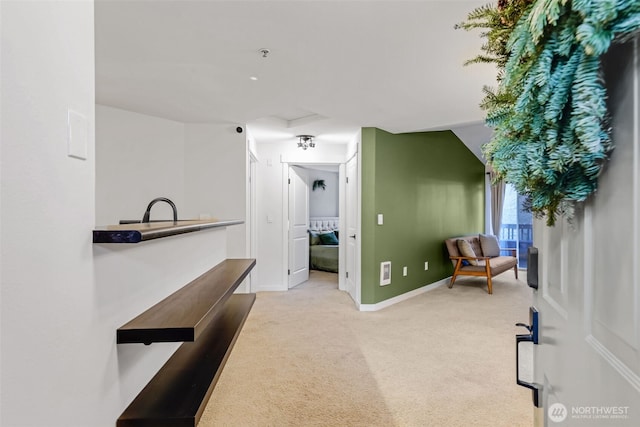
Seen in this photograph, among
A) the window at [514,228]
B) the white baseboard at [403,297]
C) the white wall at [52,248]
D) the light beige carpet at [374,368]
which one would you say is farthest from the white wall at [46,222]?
the window at [514,228]

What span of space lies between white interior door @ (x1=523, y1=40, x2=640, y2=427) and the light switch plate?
103 centimetres

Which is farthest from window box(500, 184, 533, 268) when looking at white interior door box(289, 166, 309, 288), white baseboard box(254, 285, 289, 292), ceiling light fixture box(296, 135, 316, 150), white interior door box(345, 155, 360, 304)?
white baseboard box(254, 285, 289, 292)

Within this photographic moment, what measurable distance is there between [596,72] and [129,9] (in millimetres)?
1986

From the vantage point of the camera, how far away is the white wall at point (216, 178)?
3.97m

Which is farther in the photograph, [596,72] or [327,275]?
[327,275]

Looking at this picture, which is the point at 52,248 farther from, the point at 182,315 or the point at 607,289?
the point at 607,289

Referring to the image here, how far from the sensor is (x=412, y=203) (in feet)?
16.1

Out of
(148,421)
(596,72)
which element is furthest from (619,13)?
(148,421)

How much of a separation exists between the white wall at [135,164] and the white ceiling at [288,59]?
18cm

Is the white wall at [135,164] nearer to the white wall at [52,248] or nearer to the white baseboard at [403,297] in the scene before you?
the white baseboard at [403,297]

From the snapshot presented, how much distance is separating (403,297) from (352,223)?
1.23 metres

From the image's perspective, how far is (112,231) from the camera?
2.67 feet

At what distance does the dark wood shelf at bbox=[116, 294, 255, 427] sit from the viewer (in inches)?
38.1

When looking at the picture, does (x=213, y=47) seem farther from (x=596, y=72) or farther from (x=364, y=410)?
(x=364, y=410)
